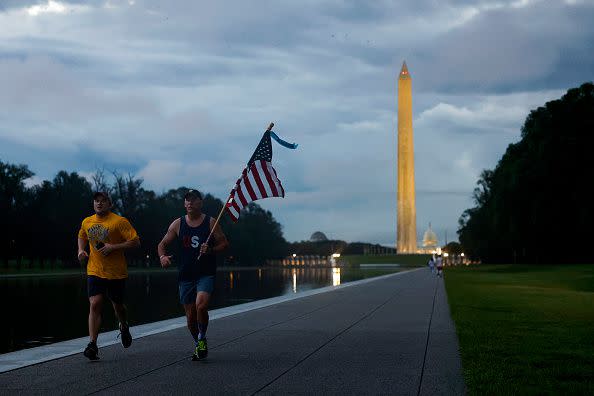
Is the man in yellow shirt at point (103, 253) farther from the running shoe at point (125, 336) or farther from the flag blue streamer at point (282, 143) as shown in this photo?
the flag blue streamer at point (282, 143)

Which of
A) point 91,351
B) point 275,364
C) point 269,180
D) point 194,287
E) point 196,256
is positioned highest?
point 269,180

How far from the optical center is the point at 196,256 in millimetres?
9562

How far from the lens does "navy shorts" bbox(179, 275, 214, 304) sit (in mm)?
9508

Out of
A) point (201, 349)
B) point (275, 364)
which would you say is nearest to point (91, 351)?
point (201, 349)

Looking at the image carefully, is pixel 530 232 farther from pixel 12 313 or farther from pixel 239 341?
pixel 239 341

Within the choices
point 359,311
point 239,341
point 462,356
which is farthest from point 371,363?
point 359,311

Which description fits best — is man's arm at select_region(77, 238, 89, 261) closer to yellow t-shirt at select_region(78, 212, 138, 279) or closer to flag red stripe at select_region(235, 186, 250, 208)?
yellow t-shirt at select_region(78, 212, 138, 279)

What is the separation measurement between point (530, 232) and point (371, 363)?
60.1 meters

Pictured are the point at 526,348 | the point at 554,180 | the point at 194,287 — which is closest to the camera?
the point at 194,287

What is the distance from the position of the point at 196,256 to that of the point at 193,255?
4cm

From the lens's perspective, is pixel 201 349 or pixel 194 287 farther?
pixel 194 287

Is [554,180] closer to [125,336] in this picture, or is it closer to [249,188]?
[249,188]

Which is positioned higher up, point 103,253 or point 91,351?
point 103,253

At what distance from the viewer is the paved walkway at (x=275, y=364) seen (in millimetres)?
7512
